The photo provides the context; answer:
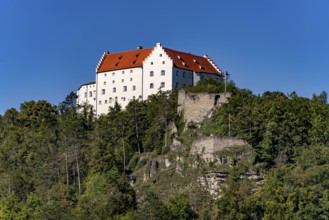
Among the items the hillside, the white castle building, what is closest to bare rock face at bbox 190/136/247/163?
the hillside

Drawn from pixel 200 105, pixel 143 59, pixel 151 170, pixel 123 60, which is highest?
pixel 123 60

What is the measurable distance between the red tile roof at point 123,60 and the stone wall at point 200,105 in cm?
2369

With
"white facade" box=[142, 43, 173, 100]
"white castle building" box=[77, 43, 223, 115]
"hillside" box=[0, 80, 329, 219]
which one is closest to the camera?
"hillside" box=[0, 80, 329, 219]

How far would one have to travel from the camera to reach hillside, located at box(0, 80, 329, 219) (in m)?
61.3

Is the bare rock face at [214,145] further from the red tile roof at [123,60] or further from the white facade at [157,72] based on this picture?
the red tile roof at [123,60]

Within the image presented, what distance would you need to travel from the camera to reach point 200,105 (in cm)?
7550

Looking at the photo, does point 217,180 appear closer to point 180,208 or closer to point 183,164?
point 183,164

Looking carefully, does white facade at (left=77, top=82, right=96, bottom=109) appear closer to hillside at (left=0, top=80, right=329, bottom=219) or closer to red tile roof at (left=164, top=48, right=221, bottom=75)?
red tile roof at (left=164, top=48, right=221, bottom=75)

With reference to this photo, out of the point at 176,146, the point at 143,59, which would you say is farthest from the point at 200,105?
the point at 143,59

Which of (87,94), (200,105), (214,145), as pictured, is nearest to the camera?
(214,145)

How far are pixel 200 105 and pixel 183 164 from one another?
8370mm

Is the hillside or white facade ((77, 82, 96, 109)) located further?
white facade ((77, 82, 96, 109))

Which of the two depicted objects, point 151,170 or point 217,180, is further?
point 151,170

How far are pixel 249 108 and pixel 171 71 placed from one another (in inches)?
970
